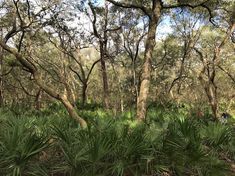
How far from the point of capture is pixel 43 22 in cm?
1903

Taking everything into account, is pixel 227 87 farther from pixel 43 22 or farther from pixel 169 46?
pixel 43 22

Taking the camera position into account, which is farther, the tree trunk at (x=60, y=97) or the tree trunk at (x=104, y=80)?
the tree trunk at (x=104, y=80)

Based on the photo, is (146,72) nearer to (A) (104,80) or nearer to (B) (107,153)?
(B) (107,153)

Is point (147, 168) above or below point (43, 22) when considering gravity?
below

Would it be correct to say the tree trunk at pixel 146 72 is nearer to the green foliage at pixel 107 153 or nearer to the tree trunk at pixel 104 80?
the green foliage at pixel 107 153

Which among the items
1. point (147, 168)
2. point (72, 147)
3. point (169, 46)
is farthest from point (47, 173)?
point (169, 46)

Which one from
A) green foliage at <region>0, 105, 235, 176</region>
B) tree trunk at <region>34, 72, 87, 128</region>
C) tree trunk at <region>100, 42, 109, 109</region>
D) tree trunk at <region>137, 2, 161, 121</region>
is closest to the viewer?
green foliage at <region>0, 105, 235, 176</region>

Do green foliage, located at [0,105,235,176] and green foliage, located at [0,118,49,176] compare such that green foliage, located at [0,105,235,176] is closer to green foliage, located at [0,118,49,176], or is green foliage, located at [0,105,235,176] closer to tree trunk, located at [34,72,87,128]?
green foliage, located at [0,118,49,176]

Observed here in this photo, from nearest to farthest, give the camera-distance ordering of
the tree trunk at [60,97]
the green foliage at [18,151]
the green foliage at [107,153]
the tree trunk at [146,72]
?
the green foliage at [18,151] → the green foliage at [107,153] → the tree trunk at [60,97] → the tree trunk at [146,72]

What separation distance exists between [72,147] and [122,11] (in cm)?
1919

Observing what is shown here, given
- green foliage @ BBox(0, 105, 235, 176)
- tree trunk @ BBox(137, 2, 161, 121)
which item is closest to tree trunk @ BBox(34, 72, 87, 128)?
green foliage @ BBox(0, 105, 235, 176)

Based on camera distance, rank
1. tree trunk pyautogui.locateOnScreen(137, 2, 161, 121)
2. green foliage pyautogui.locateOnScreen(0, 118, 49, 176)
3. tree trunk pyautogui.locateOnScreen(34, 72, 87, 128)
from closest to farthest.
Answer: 1. green foliage pyautogui.locateOnScreen(0, 118, 49, 176)
2. tree trunk pyautogui.locateOnScreen(34, 72, 87, 128)
3. tree trunk pyautogui.locateOnScreen(137, 2, 161, 121)

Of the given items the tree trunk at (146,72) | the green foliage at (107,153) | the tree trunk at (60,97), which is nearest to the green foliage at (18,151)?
the green foliage at (107,153)

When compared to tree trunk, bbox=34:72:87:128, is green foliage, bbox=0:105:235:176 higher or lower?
lower
